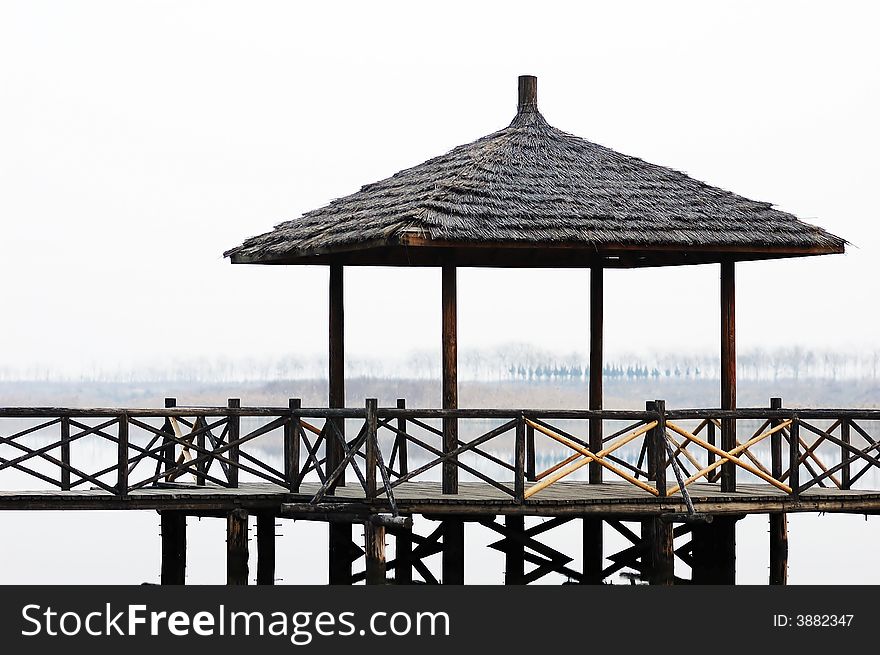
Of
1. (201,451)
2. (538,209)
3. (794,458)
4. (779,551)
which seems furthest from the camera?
(779,551)

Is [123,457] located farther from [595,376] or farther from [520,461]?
[595,376]

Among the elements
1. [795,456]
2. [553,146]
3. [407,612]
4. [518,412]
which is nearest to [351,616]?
[407,612]

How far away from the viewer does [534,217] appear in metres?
15.4

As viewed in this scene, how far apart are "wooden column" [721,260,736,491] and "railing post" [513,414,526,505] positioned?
289 centimetres

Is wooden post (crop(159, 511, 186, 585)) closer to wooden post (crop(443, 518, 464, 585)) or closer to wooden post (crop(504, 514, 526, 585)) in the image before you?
wooden post (crop(443, 518, 464, 585))

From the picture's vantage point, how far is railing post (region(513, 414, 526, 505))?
48.0 feet

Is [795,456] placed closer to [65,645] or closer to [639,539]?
Result: [639,539]

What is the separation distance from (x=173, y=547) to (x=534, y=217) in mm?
5896

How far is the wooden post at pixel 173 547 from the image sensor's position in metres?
18.2

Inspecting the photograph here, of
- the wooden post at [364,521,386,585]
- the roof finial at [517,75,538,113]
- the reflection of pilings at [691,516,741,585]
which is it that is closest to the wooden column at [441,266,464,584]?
the wooden post at [364,521,386,585]

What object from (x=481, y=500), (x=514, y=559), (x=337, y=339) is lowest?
(x=514, y=559)

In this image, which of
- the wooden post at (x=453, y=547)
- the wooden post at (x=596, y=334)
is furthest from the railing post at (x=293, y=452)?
the wooden post at (x=596, y=334)

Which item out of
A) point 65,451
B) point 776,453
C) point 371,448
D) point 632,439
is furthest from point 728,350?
point 65,451

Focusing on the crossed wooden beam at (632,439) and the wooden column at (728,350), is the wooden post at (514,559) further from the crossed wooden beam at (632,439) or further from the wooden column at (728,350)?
the wooden column at (728,350)
